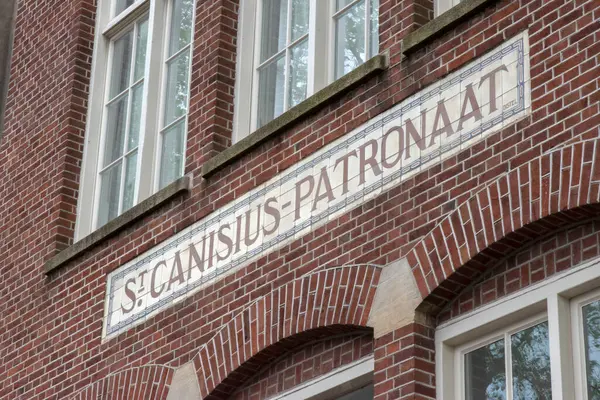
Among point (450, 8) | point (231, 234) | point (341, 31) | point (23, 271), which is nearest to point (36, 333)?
point (23, 271)

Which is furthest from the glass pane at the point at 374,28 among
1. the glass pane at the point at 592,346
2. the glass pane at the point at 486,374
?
the glass pane at the point at 592,346

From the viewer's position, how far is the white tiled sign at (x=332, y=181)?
33.1ft

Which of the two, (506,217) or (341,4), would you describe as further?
(341,4)

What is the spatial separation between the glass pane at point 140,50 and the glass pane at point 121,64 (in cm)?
12

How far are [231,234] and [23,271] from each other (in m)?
3.13

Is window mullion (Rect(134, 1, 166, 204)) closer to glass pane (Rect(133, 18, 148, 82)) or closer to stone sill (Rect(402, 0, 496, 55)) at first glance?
glass pane (Rect(133, 18, 148, 82))

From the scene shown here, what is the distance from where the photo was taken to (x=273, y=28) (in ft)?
42.7

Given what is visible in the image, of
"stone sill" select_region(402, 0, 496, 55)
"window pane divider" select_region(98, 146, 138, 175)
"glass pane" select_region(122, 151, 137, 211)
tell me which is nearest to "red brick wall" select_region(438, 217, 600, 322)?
"stone sill" select_region(402, 0, 496, 55)

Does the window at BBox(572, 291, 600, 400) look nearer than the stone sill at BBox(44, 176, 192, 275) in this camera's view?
Yes

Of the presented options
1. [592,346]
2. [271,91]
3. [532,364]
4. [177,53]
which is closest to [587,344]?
[592,346]

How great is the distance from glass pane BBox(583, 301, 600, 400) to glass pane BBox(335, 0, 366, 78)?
3.41 meters

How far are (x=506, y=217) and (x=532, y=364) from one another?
36.5 inches

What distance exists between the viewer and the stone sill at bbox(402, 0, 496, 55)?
10422mm

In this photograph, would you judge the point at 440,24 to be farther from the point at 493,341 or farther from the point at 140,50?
the point at 140,50
